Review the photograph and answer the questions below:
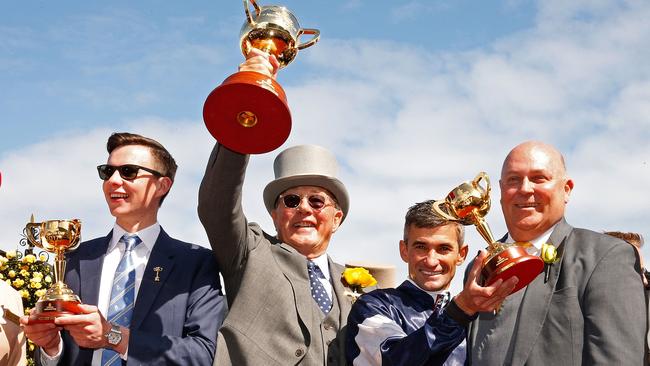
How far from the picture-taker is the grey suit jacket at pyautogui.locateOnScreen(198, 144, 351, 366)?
5145 mm

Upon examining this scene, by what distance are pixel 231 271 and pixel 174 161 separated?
3.70 feet

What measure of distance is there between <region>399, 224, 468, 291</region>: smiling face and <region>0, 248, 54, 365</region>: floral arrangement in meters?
3.67

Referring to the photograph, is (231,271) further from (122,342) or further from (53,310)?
(53,310)

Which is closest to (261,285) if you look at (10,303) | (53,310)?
(53,310)

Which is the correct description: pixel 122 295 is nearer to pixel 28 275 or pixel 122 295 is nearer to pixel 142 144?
pixel 142 144

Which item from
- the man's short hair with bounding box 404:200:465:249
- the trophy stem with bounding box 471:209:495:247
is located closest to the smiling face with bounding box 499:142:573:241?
the man's short hair with bounding box 404:200:465:249

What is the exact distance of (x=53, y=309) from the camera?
15.3 ft

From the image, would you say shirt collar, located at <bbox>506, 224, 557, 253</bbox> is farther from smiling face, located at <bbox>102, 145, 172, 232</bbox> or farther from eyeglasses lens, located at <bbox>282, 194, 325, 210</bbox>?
smiling face, located at <bbox>102, 145, 172, 232</bbox>

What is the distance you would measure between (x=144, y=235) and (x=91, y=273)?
477 mm

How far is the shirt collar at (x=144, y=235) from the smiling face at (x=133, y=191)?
41 millimetres

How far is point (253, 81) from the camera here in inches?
179

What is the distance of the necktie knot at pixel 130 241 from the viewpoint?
221 inches

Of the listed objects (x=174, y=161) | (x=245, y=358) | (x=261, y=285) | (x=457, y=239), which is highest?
(x=174, y=161)

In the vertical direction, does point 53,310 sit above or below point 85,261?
below
